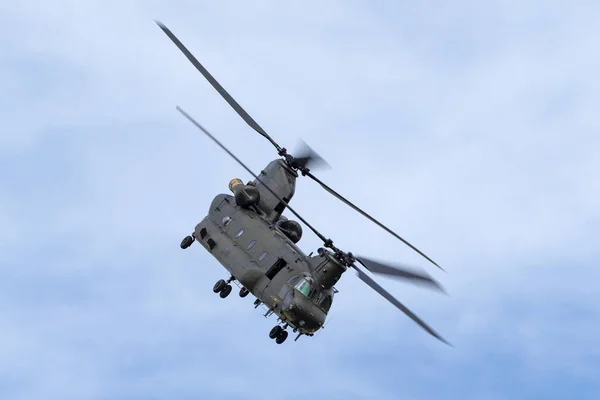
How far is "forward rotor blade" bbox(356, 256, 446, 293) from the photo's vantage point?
5931cm

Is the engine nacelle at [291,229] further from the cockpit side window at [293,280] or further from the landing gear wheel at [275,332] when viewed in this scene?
the landing gear wheel at [275,332]

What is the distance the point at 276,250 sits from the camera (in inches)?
2638

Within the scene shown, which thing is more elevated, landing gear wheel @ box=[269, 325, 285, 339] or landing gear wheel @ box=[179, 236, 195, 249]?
landing gear wheel @ box=[179, 236, 195, 249]

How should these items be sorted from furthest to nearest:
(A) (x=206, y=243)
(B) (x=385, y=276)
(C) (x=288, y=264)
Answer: (A) (x=206, y=243)
(C) (x=288, y=264)
(B) (x=385, y=276)

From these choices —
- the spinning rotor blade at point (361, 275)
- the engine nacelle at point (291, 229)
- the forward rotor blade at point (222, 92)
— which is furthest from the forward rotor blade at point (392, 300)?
the forward rotor blade at point (222, 92)

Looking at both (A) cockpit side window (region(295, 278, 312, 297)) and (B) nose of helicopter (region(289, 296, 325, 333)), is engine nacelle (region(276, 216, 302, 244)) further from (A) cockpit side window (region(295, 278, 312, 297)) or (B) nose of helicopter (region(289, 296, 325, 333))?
(B) nose of helicopter (region(289, 296, 325, 333))

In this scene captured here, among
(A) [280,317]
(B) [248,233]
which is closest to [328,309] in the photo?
(A) [280,317]

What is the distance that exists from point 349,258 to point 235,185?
11364 mm

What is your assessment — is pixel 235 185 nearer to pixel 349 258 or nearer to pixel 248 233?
pixel 248 233

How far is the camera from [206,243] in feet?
232

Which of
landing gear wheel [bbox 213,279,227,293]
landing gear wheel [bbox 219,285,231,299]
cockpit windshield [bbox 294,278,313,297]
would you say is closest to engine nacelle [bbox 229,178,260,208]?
landing gear wheel [bbox 213,279,227,293]

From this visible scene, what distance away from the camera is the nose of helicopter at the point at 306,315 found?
207 feet

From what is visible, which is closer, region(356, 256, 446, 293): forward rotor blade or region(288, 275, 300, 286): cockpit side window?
region(356, 256, 446, 293): forward rotor blade

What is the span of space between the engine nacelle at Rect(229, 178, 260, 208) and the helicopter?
7cm
